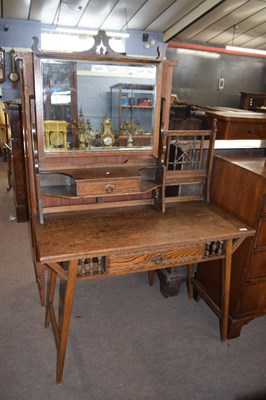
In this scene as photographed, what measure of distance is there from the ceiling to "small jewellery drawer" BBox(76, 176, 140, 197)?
14.2ft

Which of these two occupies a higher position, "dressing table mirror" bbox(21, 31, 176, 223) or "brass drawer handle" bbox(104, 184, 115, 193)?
"dressing table mirror" bbox(21, 31, 176, 223)

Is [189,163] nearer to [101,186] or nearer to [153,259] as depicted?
[101,186]

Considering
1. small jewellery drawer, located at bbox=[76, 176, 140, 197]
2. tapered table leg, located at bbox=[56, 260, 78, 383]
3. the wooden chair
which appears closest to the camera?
tapered table leg, located at bbox=[56, 260, 78, 383]

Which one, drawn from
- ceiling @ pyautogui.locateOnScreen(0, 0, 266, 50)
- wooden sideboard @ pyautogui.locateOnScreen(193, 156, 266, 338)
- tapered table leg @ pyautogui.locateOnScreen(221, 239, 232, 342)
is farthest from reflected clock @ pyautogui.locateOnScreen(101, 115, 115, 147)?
ceiling @ pyautogui.locateOnScreen(0, 0, 266, 50)

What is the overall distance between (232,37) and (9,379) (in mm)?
7226

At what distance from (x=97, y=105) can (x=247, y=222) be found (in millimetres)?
1054

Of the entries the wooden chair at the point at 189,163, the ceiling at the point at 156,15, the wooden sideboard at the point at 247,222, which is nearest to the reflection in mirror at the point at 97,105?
the wooden chair at the point at 189,163

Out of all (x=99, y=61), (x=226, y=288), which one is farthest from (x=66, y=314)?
(x=99, y=61)

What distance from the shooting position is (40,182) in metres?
1.65

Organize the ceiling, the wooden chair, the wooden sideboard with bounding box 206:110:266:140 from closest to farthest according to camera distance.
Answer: the wooden chair
the wooden sideboard with bounding box 206:110:266:140
the ceiling

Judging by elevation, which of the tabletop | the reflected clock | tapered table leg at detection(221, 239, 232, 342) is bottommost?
tapered table leg at detection(221, 239, 232, 342)

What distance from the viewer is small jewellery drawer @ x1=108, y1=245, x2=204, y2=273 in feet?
4.65

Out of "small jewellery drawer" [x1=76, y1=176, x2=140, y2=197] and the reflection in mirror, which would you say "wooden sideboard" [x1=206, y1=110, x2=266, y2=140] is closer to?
the reflection in mirror

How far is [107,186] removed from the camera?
1.64 metres
